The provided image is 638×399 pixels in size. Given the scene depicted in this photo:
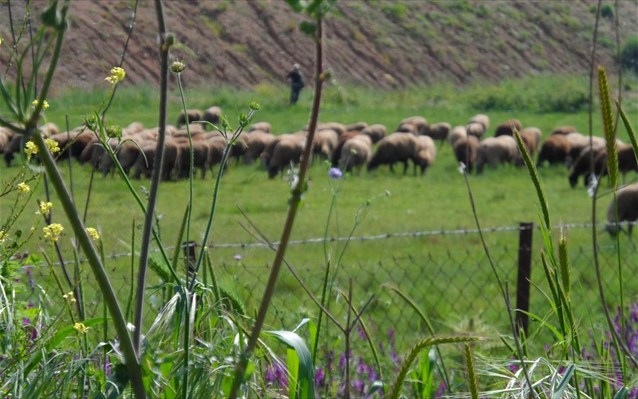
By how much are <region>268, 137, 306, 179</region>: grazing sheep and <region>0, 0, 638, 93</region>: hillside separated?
13.6m

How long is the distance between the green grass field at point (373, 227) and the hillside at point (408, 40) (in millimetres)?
9400

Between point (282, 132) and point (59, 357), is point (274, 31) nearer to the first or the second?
point (282, 132)

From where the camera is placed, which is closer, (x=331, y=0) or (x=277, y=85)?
(x=331, y=0)

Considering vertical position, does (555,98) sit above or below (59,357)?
below

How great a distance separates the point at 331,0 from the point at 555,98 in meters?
40.6

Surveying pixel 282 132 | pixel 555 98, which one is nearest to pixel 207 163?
pixel 282 132

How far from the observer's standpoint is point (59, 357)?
179cm

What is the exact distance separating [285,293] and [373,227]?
281 inches

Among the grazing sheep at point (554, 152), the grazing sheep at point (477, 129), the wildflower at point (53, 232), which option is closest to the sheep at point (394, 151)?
the grazing sheep at point (554, 152)

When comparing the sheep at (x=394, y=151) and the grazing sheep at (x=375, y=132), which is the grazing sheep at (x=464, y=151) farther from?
the grazing sheep at (x=375, y=132)

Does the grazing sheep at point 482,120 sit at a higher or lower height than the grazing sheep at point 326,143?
lower

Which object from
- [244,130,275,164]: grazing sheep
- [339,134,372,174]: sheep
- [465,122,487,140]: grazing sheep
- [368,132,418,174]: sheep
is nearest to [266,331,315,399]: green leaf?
[339,134,372,174]: sheep

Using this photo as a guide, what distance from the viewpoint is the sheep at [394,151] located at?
25234mm

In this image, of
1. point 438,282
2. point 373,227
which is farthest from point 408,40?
point 438,282
